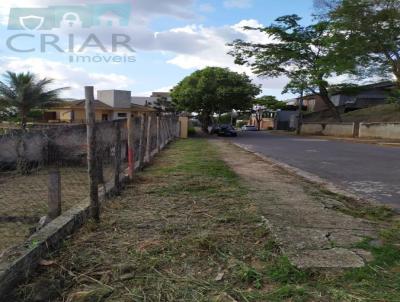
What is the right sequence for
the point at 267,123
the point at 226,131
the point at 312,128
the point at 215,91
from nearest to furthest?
the point at 215,91, the point at 226,131, the point at 312,128, the point at 267,123

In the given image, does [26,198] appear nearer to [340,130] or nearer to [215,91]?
[215,91]

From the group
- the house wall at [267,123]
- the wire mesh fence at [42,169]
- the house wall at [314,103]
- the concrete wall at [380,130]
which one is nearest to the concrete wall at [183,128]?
the concrete wall at [380,130]

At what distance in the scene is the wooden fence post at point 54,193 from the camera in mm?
4949

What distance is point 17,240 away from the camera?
548 cm

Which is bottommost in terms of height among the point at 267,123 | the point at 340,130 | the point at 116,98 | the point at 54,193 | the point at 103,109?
the point at 267,123

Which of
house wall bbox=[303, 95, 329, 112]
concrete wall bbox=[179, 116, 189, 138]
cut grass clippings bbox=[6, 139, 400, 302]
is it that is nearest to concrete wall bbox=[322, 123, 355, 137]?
concrete wall bbox=[179, 116, 189, 138]

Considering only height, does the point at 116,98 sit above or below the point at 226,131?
above

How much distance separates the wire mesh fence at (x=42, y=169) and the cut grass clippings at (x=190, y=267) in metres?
0.87

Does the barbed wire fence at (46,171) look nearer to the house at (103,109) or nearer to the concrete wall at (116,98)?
the house at (103,109)

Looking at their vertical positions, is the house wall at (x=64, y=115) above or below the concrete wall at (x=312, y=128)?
above

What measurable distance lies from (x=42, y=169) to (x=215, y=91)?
35.8m

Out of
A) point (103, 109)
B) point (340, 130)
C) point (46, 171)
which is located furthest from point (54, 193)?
point (103, 109)

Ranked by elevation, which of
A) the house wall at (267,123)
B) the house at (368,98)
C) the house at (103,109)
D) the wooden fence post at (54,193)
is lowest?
the house wall at (267,123)

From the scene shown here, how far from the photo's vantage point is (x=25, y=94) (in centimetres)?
2308
